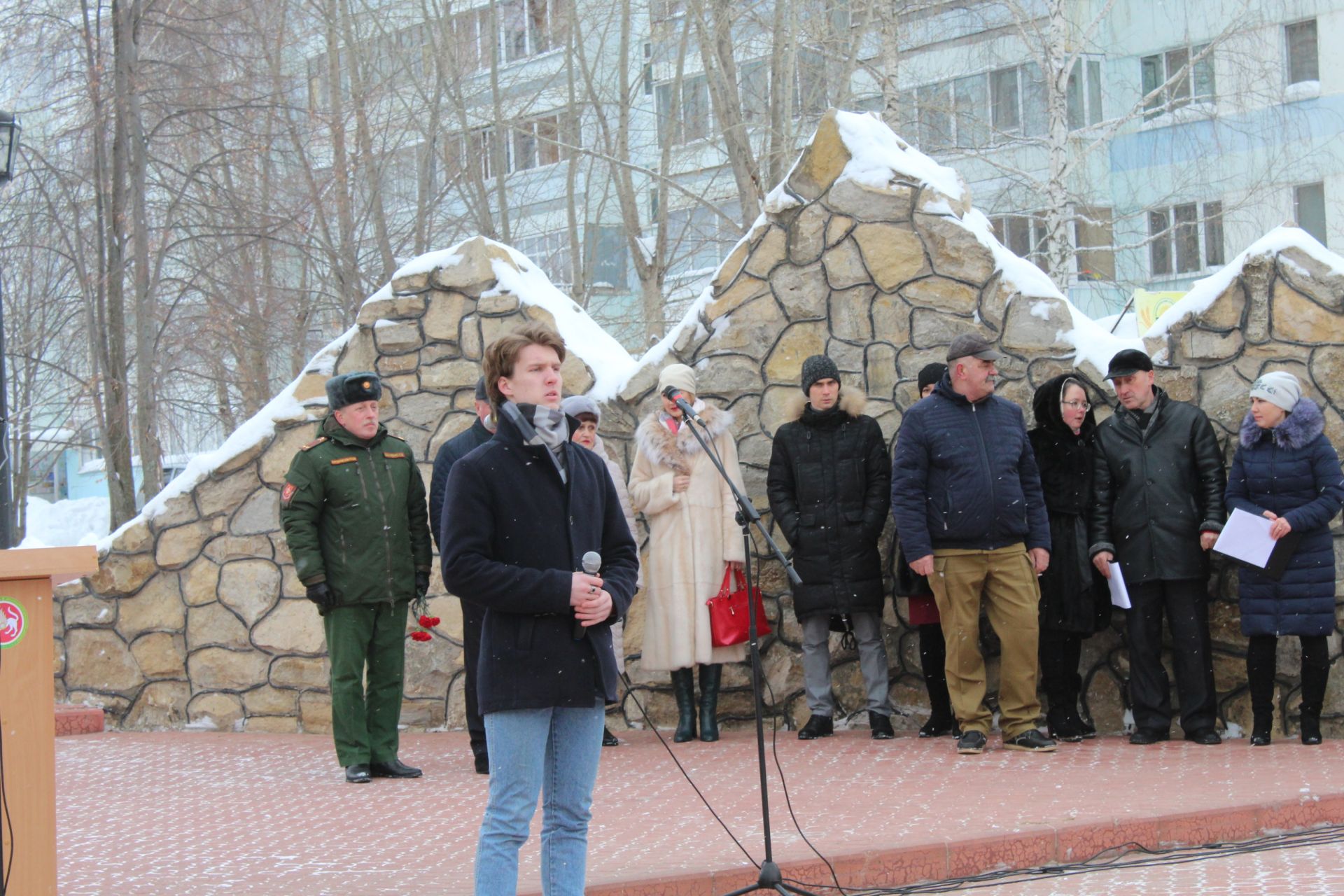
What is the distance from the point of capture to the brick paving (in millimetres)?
4828

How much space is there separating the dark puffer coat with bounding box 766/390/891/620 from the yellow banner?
5.30 m

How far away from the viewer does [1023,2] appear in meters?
20.7

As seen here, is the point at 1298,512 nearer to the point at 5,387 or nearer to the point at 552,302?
the point at 552,302

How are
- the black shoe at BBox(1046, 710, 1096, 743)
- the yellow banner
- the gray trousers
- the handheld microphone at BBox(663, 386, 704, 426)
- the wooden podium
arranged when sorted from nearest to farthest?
the wooden podium < the handheld microphone at BBox(663, 386, 704, 426) < the black shoe at BBox(1046, 710, 1096, 743) < the gray trousers < the yellow banner

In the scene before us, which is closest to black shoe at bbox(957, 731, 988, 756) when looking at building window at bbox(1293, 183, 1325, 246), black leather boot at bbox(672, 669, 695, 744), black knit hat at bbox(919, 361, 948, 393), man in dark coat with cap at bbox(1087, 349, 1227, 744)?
man in dark coat with cap at bbox(1087, 349, 1227, 744)

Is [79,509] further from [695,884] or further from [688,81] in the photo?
[695,884]

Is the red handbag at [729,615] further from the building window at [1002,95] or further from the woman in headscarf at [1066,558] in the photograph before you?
the building window at [1002,95]

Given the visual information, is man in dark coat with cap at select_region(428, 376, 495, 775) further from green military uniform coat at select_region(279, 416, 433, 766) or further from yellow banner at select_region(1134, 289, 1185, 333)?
yellow banner at select_region(1134, 289, 1185, 333)

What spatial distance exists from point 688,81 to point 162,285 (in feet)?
27.1

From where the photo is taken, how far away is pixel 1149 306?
485 inches

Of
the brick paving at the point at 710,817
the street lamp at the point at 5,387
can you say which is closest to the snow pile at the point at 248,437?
the street lamp at the point at 5,387

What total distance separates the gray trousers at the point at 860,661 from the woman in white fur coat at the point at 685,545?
366mm

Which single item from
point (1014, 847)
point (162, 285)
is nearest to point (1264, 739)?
point (1014, 847)

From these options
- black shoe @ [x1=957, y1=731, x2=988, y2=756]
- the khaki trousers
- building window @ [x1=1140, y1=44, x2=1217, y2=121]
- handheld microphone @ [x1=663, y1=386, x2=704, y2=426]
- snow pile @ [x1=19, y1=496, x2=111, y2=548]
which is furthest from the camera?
snow pile @ [x1=19, y1=496, x2=111, y2=548]
